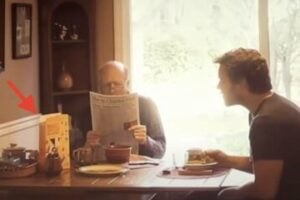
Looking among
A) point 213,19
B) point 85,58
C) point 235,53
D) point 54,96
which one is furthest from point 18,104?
point 235,53

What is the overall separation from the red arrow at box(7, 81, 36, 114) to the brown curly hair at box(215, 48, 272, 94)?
1.82 metres

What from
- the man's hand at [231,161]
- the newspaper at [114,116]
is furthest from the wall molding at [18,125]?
the man's hand at [231,161]

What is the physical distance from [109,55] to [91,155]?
1.79 m

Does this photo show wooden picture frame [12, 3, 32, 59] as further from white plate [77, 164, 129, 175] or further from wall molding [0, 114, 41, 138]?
white plate [77, 164, 129, 175]

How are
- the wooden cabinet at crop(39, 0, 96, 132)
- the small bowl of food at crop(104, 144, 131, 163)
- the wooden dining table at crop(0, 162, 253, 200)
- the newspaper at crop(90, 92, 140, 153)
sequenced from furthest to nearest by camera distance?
1. the wooden cabinet at crop(39, 0, 96, 132)
2. the newspaper at crop(90, 92, 140, 153)
3. the small bowl of food at crop(104, 144, 131, 163)
4. the wooden dining table at crop(0, 162, 253, 200)

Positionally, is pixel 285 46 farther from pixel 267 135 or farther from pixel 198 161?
pixel 267 135

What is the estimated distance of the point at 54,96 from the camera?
4.58 m

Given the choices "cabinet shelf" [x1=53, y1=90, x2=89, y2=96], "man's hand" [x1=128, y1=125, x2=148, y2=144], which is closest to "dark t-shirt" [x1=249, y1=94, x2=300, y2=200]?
"man's hand" [x1=128, y1=125, x2=148, y2=144]

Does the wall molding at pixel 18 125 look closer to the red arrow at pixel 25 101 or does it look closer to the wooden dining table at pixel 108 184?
the red arrow at pixel 25 101

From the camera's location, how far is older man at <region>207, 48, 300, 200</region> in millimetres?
2434

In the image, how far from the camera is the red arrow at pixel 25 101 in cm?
402

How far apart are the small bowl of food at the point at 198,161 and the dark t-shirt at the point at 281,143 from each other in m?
0.43

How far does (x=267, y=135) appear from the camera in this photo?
244 cm

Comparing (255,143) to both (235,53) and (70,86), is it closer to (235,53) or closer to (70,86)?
(235,53)
